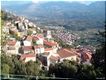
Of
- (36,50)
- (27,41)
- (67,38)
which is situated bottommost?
(67,38)

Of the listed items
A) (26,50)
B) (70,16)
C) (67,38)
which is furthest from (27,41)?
(70,16)

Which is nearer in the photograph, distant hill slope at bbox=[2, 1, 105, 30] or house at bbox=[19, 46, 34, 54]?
house at bbox=[19, 46, 34, 54]

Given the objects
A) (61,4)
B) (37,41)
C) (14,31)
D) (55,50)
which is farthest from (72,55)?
(61,4)

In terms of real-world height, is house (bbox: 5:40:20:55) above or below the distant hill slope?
above

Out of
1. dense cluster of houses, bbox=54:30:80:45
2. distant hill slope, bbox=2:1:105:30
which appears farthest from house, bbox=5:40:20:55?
distant hill slope, bbox=2:1:105:30

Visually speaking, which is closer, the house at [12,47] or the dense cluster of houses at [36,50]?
the dense cluster of houses at [36,50]

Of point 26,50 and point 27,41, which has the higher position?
point 27,41

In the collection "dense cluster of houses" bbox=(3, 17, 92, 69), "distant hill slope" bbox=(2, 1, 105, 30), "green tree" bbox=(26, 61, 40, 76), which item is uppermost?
"green tree" bbox=(26, 61, 40, 76)

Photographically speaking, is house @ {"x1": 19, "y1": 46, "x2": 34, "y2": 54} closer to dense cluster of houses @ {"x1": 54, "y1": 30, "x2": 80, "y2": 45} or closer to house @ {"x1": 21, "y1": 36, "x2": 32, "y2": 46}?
house @ {"x1": 21, "y1": 36, "x2": 32, "y2": 46}

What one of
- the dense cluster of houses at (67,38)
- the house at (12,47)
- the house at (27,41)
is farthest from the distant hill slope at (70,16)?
the house at (12,47)

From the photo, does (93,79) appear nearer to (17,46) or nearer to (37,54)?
(37,54)

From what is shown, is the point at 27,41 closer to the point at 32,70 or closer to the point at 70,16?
the point at 32,70

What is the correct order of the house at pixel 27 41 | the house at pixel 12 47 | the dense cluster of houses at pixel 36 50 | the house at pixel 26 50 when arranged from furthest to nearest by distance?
the house at pixel 27 41, the house at pixel 26 50, the house at pixel 12 47, the dense cluster of houses at pixel 36 50

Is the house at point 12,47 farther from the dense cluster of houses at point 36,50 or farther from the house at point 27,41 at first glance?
the house at point 27,41
